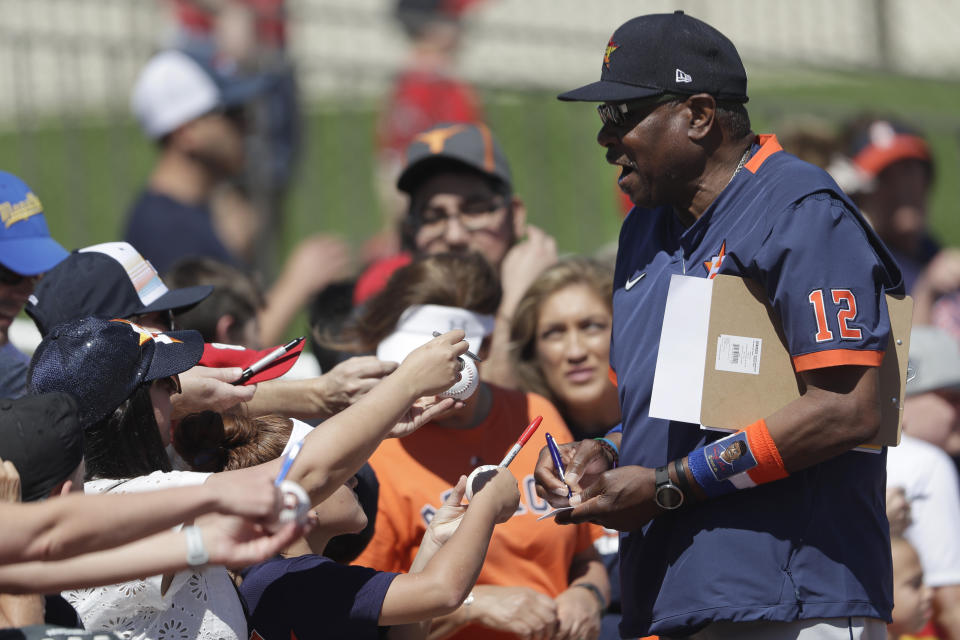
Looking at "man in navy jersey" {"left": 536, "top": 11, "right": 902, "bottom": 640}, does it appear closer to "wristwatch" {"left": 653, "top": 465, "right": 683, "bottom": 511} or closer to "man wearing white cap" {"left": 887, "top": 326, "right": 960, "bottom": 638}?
"wristwatch" {"left": 653, "top": 465, "right": 683, "bottom": 511}

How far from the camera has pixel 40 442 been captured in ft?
7.70

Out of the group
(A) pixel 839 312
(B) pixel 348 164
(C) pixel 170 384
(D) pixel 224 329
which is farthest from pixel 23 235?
(B) pixel 348 164

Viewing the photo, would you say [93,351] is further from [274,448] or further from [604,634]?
[604,634]

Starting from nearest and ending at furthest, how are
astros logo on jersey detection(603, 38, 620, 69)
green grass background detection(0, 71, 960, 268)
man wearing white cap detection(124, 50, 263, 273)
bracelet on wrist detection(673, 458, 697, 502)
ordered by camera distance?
bracelet on wrist detection(673, 458, 697, 502) → astros logo on jersey detection(603, 38, 620, 69) → man wearing white cap detection(124, 50, 263, 273) → green grass background detection(0, 71, 960, 268)

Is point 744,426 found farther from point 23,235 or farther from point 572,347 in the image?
point 23,235

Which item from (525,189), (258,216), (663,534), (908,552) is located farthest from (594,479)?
(525,189)

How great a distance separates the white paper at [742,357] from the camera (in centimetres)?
283

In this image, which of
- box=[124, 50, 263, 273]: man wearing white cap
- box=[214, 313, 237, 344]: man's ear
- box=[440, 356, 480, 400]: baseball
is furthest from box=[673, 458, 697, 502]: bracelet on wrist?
box=[124, 50, 263, 273]: man wearing white cap

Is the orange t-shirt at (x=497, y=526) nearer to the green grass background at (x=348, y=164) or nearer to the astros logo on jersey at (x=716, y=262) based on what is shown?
the astros logo on jersey at (x=716, y=262)

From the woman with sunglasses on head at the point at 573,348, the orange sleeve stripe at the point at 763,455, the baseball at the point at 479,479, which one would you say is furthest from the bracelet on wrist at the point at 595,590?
the orange sleeve stripe at the point at 763,455

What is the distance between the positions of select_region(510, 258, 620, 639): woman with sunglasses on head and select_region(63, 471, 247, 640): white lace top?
187cm

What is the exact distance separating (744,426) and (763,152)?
0.67m

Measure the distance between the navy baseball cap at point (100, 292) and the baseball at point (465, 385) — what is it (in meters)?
0.87

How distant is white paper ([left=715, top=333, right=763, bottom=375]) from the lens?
111 inches
